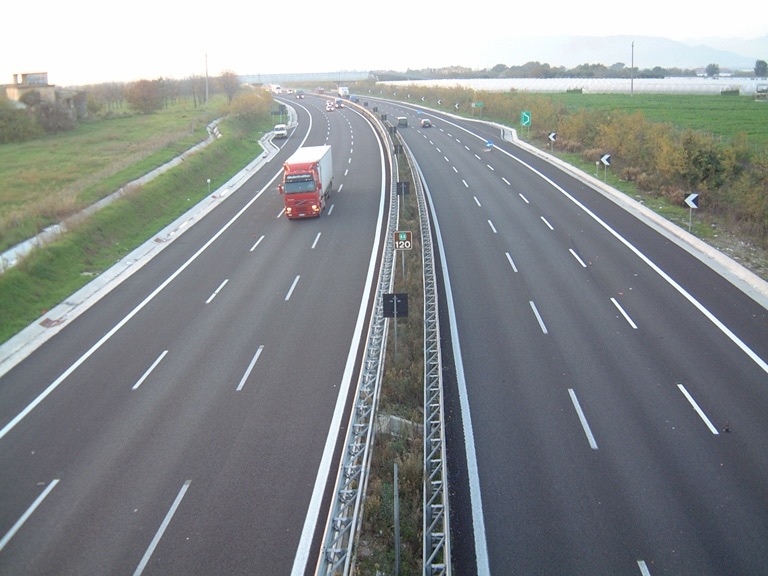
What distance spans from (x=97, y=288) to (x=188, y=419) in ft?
37.1

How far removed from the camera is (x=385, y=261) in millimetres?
24422

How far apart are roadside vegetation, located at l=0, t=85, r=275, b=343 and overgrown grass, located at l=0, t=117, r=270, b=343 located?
34mm

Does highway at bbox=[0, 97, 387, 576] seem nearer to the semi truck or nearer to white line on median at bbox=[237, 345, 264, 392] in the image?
white line on median at bbox=[237, 345, 264, 392]

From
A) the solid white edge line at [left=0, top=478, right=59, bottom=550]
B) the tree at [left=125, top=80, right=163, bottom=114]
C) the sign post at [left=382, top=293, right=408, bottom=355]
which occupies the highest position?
the tree at [left=125, top=80, right=163, bottom=114]

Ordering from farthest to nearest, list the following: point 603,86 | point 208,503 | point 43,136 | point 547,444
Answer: point 603,86
point 43,136
point 547,444
point 208,503

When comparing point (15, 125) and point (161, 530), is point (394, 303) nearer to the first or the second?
point (161, 530)

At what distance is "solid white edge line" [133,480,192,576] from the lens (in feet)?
34.4

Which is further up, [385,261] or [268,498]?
[385,261]

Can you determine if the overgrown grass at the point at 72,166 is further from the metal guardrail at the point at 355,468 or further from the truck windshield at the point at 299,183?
the metal guardrail at the point at 355,468

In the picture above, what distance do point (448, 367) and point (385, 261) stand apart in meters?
A: 8.25

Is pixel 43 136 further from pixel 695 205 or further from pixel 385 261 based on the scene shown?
pixel 695 205

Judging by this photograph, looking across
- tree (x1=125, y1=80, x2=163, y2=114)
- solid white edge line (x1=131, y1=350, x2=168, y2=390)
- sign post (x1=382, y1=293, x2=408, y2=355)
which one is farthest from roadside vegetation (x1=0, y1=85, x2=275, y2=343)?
tree (x1=125, y1=80, x2=163, y2=114)

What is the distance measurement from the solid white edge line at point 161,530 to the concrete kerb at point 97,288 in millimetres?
8459

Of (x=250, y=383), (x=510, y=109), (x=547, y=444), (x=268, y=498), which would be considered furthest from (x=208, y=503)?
(x=510, y=109)
